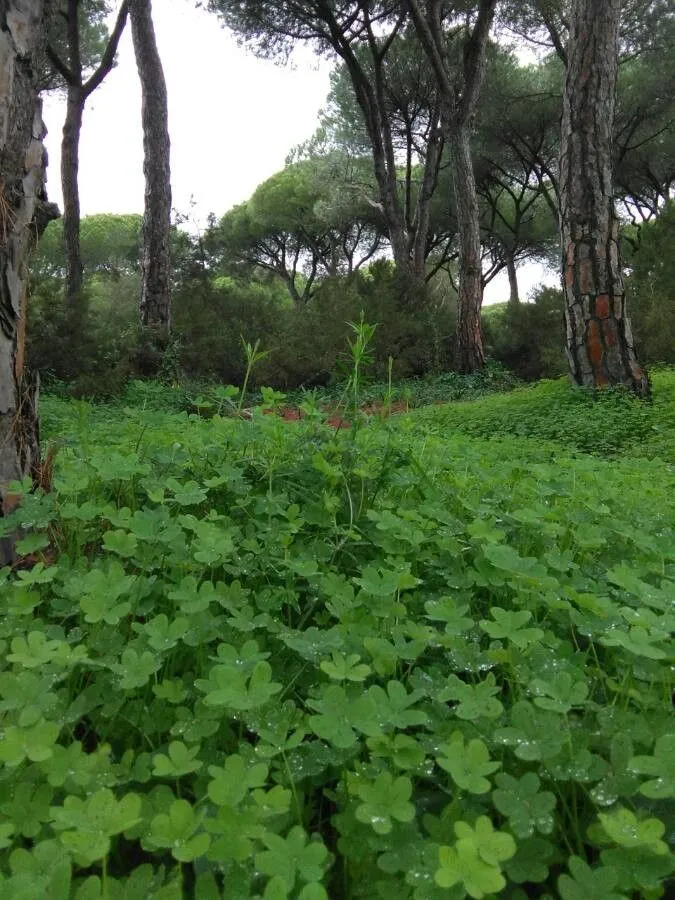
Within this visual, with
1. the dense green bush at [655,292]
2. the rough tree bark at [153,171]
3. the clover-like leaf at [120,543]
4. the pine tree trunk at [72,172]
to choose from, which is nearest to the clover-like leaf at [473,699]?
the clover-like leaf at [120,543]

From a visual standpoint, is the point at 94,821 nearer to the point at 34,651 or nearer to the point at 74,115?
the point at 34,651

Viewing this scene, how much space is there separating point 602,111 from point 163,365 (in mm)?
7505

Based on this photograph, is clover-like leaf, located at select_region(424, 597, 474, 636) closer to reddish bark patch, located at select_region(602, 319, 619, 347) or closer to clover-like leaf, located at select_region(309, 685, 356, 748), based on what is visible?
clover-like leaf, located at select_region(309, 685, 356, 748)

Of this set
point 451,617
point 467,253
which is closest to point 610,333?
point 467,253

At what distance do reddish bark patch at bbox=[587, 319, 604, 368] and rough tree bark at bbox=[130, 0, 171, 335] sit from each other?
697 cm

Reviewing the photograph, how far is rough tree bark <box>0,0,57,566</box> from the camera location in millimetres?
1824

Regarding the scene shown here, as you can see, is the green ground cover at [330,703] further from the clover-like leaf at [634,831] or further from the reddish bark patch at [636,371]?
the reddish bark patch at [636,371]

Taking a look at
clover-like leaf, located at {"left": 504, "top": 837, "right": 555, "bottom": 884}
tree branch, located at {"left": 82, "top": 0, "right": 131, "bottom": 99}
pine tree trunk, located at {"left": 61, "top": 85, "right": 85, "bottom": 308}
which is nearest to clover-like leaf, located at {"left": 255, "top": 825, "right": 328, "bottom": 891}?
clover-like leaf, located at {"left": 504, "top": 837, "right": 555, "bottom": 884}

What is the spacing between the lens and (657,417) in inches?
253

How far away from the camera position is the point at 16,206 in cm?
188

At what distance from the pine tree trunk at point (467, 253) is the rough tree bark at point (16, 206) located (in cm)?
1217

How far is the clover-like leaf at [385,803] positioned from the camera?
88 cm

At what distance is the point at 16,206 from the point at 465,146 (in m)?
13.2

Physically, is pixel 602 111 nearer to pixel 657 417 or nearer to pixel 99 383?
pixel 657 417
